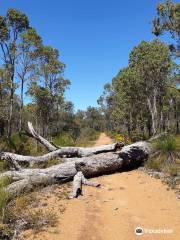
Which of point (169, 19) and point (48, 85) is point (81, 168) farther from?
point (48, 85)

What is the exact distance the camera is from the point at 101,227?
25.1ft

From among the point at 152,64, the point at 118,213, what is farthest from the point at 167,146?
the point at 152,64

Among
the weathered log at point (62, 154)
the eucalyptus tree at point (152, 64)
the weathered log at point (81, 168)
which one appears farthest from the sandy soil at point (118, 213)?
the eucalyptus tree at point (152, 64)

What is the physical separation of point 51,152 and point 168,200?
6638mm

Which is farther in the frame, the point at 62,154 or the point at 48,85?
the point at 48,85

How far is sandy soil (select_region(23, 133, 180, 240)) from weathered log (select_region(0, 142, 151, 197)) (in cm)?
95

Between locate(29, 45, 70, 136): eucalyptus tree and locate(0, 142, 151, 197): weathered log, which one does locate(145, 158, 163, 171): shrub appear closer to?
locate(0, 142, 151, 197): weathered log

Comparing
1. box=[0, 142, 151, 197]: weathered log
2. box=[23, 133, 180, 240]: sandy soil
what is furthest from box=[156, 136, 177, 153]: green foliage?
box=[23, 133, 180, 240]: sandy soil

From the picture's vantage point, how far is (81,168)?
40.2 feet

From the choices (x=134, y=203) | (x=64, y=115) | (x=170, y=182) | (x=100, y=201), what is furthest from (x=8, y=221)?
(x=64, y=115)

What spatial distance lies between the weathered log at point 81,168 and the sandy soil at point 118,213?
95cm

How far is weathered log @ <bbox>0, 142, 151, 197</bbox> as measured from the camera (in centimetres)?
1045

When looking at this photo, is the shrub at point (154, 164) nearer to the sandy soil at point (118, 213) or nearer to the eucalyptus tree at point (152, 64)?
the sandy soil at point (118, 213)

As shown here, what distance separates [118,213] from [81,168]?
3.84 metres
